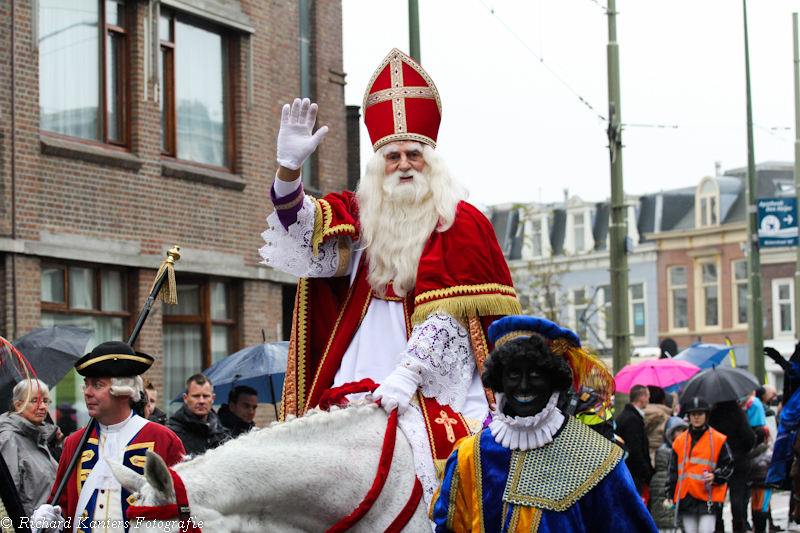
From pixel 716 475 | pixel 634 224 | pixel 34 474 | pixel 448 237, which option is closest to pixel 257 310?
pixel 716 475

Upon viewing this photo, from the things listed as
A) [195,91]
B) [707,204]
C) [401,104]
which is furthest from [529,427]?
[707,204]

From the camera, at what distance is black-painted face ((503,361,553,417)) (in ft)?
11.9

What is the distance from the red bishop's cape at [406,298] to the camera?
189 inches

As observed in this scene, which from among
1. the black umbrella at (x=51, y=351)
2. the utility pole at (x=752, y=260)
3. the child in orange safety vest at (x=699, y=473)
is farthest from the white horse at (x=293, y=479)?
the utility pole at (x=752, y=260)

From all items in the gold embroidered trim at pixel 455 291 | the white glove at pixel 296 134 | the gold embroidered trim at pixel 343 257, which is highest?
the white glove at pixel 296 134

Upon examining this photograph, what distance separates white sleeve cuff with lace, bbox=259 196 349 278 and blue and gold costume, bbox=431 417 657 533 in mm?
1565

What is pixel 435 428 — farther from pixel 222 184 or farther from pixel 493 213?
pixel 493 213

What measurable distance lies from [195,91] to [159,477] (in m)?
13.1

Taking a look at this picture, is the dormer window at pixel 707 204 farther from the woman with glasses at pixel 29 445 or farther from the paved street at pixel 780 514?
the woman with glasses at pixel 29 445

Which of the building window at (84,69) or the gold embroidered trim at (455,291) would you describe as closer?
the gold embroidered trim at (455,291)

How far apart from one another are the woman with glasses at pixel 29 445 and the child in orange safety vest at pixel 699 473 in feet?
22.1

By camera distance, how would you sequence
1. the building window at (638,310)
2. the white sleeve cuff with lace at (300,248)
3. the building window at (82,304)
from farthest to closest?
the building window at (638,310) → the building window at (82,304) → the white sleeve cuff with lace at (300,248)

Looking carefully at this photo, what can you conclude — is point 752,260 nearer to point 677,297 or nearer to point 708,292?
point 708,292

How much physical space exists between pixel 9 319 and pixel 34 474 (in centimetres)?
603
